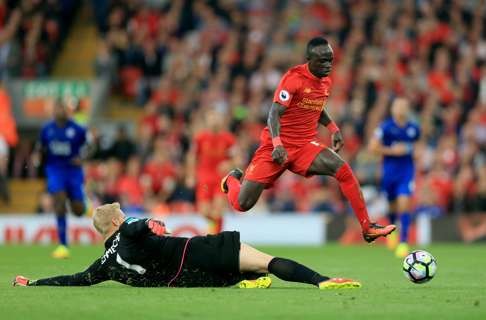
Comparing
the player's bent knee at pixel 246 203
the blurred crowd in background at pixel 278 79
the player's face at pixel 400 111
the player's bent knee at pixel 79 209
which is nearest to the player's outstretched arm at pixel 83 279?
the player's bent knee at pixel 246 203

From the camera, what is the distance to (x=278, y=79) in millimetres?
25453

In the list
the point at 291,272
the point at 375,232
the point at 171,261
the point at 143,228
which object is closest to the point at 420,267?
the point at 375,232

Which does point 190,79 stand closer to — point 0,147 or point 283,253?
point 0,147

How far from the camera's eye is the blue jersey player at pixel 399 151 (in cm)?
1809

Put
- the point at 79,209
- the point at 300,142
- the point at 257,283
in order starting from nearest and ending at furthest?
the point at 257,283, the point at 300,142, the point at 79,209

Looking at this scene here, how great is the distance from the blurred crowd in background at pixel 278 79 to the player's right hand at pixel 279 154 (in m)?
11.4

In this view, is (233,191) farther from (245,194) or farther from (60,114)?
(60,114)

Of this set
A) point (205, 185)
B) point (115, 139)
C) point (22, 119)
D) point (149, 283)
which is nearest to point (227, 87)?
point (115, 139)

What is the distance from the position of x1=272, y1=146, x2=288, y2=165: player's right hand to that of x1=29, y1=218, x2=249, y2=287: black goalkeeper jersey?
188cm

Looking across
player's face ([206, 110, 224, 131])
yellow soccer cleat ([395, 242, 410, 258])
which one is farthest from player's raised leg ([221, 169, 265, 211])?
player's face ([206, 110, 224, 131])

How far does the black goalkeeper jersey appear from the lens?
9.98m

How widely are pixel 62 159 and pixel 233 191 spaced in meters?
5.46

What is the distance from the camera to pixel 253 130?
80.4ft

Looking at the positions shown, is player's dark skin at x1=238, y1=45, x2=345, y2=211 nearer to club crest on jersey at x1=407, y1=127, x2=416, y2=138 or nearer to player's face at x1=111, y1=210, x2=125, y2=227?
player's face at x1=111, y1=210, x2=125, y2=227
